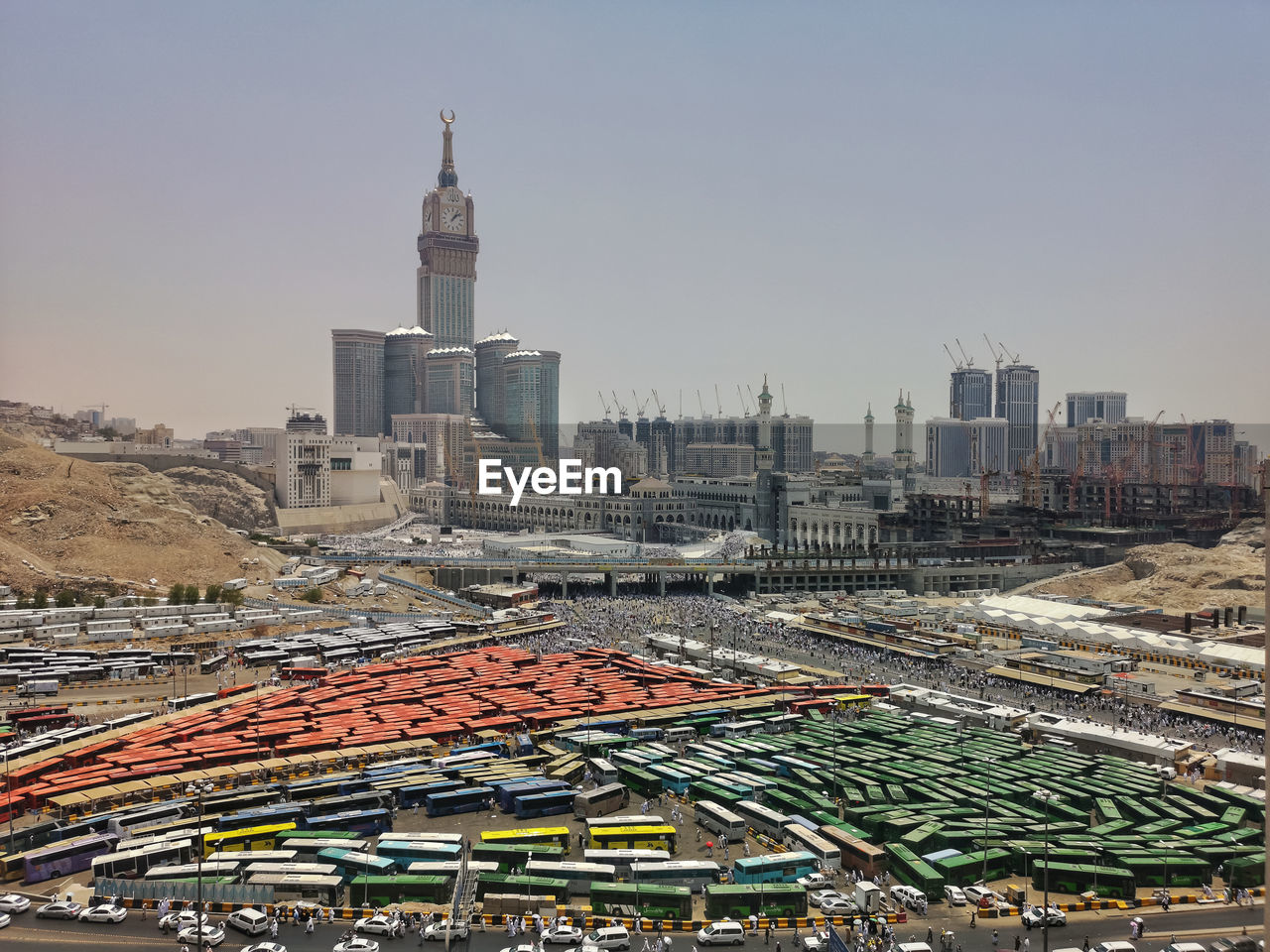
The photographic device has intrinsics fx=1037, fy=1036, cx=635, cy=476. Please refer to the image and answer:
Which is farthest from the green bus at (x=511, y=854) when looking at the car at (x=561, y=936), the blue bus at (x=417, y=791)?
the blue bus at (x=417, y=791)

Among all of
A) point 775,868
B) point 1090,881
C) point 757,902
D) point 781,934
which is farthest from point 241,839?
point 1090,881

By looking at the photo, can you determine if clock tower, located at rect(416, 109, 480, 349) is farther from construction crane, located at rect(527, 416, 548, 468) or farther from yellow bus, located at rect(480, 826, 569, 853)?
yellow bus, located at rect(480, 826, 569, 853)

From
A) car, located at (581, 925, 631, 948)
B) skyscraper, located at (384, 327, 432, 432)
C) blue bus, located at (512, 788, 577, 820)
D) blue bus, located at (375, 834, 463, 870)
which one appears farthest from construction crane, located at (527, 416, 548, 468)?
car, located at (581, 925, 631, 948)

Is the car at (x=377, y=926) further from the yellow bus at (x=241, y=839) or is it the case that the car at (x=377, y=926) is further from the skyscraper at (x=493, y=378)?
the skyscraper at (x=493, y=378)

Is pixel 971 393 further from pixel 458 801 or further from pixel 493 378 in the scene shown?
pixel 458 801

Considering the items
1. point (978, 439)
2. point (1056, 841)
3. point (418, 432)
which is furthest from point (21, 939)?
point (978, 439)
